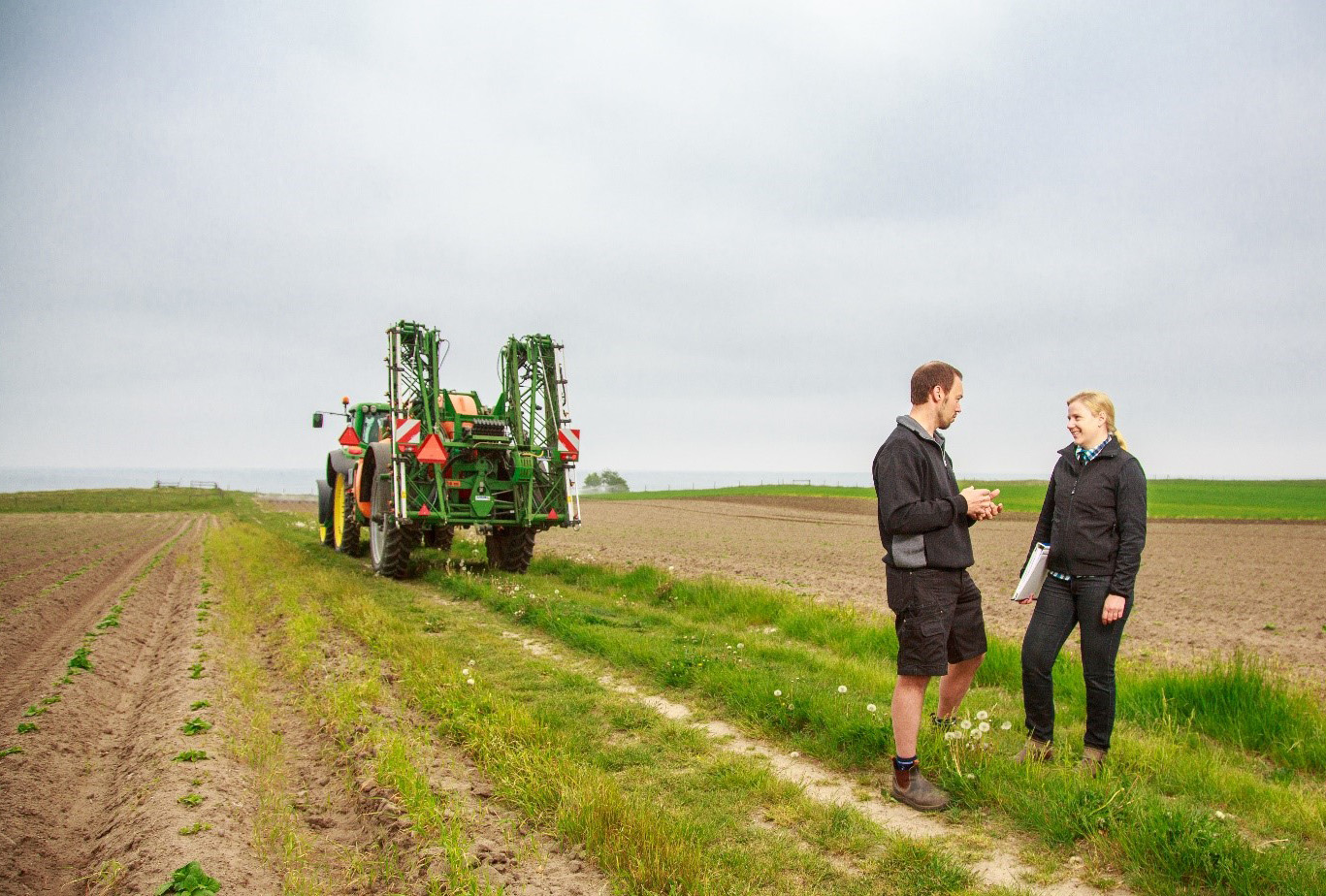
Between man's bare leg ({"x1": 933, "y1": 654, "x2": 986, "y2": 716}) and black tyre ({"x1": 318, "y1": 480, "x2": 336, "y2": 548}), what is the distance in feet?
46.1

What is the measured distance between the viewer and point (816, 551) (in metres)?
18.2

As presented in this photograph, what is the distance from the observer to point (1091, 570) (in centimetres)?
376

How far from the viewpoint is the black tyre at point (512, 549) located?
466 inches

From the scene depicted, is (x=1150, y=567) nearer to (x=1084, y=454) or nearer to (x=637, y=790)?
A: (x=1084, y=454)

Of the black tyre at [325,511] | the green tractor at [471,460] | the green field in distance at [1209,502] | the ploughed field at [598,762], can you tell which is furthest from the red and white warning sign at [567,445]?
the green field in distance at [1209,502]

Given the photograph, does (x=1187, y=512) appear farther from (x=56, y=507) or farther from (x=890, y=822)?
(x=56, y=507)

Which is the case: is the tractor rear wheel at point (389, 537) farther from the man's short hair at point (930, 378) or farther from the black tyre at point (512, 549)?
the man's short hair at point (930, 378)

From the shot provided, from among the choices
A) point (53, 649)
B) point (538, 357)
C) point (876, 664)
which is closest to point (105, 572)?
point (53, 649)

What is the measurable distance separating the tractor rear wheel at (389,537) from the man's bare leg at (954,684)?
834cm

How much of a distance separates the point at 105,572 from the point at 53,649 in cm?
709

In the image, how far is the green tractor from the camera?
1068 cm

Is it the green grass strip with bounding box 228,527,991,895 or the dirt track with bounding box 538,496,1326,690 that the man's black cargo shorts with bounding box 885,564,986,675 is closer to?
the green grass strip with bounding box 228,527,991,895

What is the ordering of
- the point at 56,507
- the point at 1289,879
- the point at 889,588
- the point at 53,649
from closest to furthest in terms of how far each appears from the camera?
the point at 1289,879 < the point at 889,588 < the point at 53,649 < the point at 56,507

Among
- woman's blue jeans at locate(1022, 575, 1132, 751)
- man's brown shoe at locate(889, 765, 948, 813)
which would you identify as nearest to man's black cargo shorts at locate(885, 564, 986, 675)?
man's brown shoe at locate(889, 765, 948, 813)
